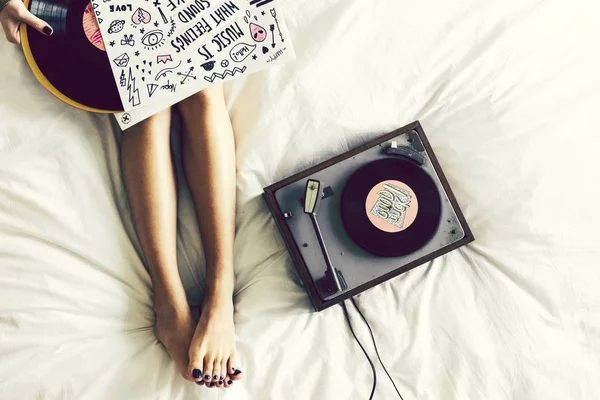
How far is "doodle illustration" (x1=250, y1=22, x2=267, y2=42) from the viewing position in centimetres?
81

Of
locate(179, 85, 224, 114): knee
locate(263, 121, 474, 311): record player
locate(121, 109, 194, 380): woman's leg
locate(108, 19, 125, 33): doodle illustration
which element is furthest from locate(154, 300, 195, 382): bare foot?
locate(108, 19, 125, 33): doodle illustration

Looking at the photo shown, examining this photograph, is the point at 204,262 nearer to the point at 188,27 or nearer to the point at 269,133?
the point at 269,133

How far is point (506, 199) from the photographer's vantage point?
0.89 m

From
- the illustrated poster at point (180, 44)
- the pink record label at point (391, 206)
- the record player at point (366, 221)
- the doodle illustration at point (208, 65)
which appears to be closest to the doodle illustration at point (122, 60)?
the illustrated poster at point (180, 44)

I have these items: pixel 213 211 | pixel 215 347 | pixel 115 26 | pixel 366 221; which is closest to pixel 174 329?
pixel 215 347

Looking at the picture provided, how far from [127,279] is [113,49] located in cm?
34

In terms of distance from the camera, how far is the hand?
75 cm

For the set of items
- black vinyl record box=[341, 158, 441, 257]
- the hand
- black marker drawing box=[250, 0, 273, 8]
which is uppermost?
the hand

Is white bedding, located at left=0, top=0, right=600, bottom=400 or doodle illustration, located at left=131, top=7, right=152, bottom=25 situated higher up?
doodle illustration, located at left=131, top=7, right=152, bottom=25

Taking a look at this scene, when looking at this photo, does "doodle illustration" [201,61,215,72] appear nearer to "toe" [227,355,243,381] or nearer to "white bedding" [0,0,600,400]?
"white bedding" [0,0,600,400]

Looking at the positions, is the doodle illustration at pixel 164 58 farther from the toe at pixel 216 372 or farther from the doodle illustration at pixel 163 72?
the toe at pixel 216 372

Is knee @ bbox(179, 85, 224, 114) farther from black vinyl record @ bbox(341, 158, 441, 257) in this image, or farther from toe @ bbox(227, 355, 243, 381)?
toe @ bbox(227, 355, 243, 381)

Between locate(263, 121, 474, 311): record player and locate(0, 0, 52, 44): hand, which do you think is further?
locate(263, 121, 474, 311): record player

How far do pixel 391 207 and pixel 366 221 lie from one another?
0.15 ft
